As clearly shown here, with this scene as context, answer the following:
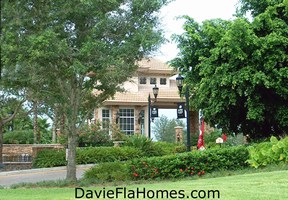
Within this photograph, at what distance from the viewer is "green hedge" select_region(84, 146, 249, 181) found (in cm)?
1606

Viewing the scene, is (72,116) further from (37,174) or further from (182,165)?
(37,174)

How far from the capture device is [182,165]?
1619 centimetres

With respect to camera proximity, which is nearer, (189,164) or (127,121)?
(189,164)

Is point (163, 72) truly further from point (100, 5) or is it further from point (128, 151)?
point (100, 5)

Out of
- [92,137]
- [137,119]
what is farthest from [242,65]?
[137,119]

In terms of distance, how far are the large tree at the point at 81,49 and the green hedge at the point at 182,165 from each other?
187 centimetres

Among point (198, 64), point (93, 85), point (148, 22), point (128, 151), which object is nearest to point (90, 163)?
point (128, 151)

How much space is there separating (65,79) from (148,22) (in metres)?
3.20

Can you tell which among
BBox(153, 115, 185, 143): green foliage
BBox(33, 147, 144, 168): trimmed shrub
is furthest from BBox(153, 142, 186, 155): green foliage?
BBox(153, 115, 185, 143): green foliage

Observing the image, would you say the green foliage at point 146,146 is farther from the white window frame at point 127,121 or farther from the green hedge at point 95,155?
the white window frame at point 127,121

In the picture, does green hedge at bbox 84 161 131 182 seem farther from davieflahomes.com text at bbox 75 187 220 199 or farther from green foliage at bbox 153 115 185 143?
green foliage at bbox 153 115 185 143

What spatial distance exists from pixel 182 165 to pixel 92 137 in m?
14.0

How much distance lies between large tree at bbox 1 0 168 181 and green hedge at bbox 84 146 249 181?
187cm

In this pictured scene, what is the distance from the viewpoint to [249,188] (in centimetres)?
1032
